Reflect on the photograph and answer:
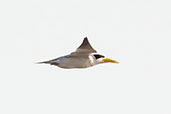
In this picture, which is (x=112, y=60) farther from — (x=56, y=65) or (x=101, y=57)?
(x=56, y=65)

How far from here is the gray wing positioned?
13.5m

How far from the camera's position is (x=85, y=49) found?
13.7 meters

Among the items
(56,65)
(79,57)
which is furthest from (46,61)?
(79,57)

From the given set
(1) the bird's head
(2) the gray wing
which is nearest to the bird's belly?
(2) the gray wing

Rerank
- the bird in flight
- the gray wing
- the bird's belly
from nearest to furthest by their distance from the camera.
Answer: the gray wing < the bird in flight < the bird's belly

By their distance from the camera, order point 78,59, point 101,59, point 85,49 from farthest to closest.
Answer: point 101,59 → point 78,59 → point 85,49

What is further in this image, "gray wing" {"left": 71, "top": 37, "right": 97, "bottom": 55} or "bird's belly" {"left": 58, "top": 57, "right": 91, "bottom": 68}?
"bird's belly" {"left": 58, "top": 57, "right": 91, "bottom": 68}

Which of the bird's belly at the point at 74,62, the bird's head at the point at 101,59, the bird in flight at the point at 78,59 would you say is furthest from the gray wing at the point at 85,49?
the bird's head at the point at 101,59

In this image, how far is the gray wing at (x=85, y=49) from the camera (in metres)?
13.5

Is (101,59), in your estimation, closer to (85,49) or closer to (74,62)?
(74,62)

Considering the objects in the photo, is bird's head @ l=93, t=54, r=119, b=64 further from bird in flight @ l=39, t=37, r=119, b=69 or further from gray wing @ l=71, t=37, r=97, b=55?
gray wing @ l=71, t=37, r=97, b=55

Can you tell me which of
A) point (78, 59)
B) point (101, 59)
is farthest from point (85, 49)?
point (101, 59)

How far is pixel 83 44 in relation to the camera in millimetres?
13539

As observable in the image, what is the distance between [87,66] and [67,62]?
834mm
